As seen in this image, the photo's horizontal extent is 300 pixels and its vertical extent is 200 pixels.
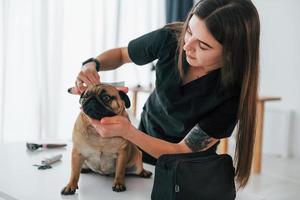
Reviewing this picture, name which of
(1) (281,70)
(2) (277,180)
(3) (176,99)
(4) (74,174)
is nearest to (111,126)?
(4) (74,174)

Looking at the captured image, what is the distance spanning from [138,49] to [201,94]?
0.94 feet

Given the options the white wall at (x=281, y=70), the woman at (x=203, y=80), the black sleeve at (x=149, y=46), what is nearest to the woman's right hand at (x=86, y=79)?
the woman at (x=203, y=80)

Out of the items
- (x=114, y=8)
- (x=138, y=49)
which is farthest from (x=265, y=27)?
(x=138, y=49)

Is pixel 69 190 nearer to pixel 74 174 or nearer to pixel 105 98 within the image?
pixel 74 174

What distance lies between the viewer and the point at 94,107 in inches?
36.7

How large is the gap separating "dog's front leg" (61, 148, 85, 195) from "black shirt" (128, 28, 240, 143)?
349 mm

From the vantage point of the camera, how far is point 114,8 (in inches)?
128

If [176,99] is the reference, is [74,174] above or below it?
below

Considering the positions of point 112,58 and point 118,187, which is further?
point 112,58

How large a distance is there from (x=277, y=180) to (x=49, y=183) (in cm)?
232

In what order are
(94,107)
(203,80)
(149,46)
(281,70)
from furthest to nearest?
(281,70), (149,46), (203,80), (94,107)

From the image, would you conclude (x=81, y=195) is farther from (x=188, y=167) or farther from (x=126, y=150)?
(x=188, y=167)

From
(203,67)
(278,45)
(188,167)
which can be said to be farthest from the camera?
(278,45)

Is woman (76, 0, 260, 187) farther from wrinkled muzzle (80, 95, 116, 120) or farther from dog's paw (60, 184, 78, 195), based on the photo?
dog's paw (60, 184, 78, 195)
